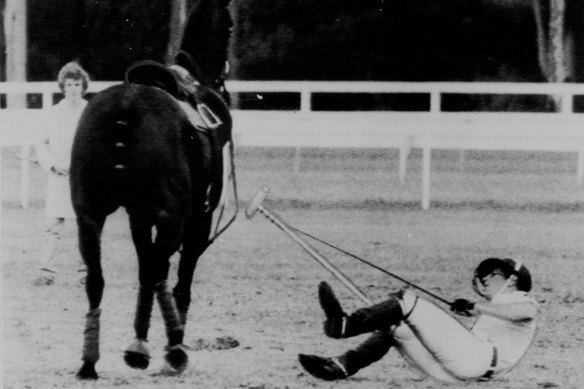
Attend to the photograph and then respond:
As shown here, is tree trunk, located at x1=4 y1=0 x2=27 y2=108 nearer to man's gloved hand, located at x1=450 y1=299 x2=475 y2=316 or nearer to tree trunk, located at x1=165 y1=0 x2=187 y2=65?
tree trunk, located at x1=165 y1=0 x2=187 y2=65

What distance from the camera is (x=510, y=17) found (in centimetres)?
848

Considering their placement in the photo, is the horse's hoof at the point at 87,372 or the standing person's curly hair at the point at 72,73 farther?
the standing person's curly hair at the point at 72,73

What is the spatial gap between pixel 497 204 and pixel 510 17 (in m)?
2.37

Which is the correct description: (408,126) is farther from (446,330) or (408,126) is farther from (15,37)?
(446,330)

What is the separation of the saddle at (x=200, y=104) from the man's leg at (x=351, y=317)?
3.51ft

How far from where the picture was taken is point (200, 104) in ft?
18.7

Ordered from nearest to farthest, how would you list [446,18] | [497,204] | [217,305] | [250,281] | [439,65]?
[217,305], [250,281], [446,18], [439,65], [497,204]

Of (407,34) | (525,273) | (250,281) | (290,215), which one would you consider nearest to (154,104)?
(525,273)

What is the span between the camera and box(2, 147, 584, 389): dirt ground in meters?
5.41

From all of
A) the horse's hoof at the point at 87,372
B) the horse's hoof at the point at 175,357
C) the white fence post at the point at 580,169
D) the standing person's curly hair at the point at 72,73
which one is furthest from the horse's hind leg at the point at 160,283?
the white fence post at the point at 580,169

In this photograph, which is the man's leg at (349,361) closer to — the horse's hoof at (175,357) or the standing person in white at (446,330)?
the standing person in white at (446,330)

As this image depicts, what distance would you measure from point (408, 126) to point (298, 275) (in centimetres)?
335

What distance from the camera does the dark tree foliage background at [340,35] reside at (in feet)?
27.0

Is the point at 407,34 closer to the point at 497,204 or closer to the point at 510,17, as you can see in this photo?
the point at 510,17
